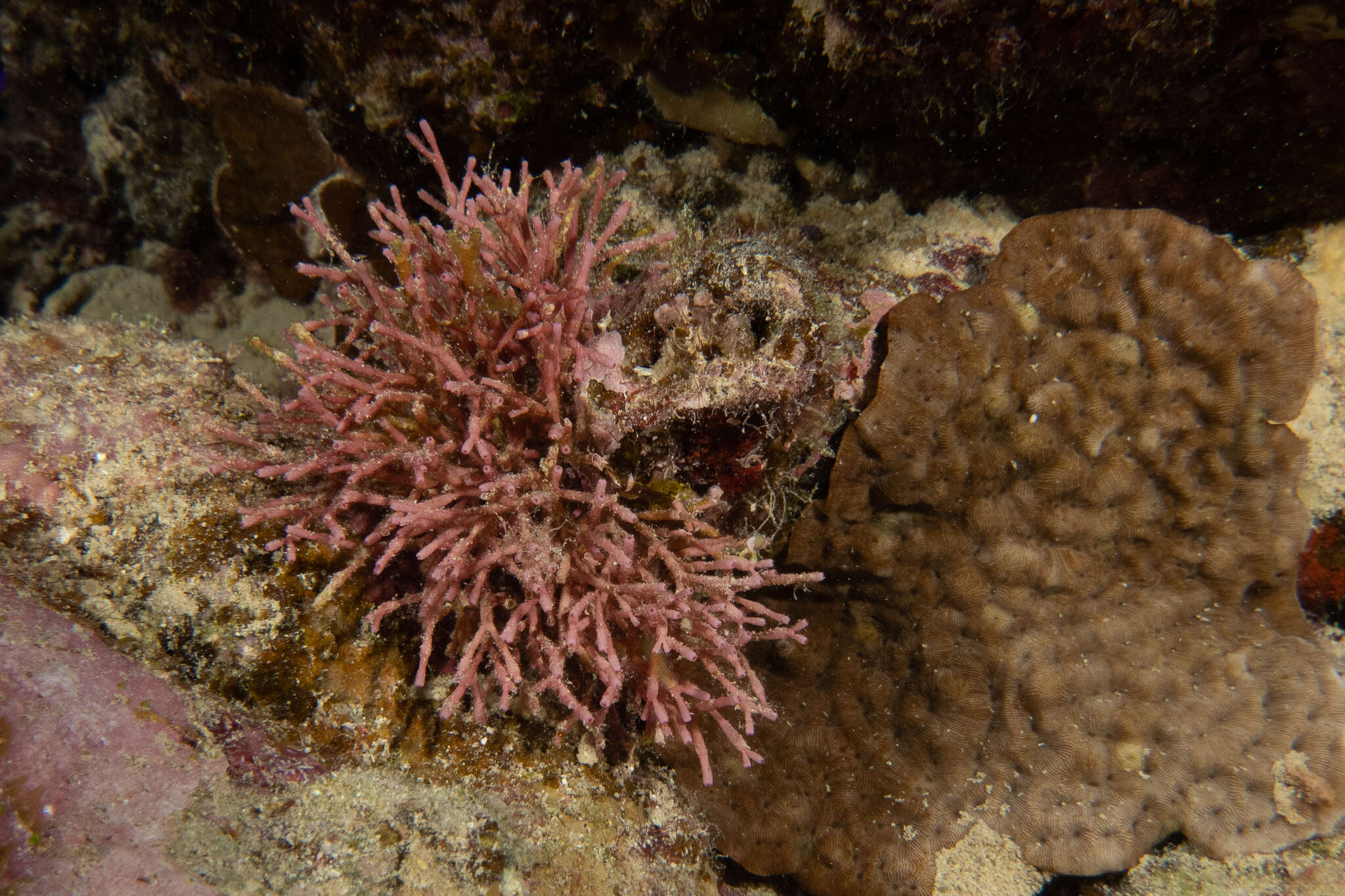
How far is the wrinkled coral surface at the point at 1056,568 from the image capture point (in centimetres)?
250

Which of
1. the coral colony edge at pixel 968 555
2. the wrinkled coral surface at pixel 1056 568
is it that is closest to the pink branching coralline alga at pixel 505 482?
the coral colony edge at pixel 968 555

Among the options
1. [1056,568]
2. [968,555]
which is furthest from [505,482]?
[1056,568]

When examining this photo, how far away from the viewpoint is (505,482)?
6.63 ft

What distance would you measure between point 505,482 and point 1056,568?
7.17 feet

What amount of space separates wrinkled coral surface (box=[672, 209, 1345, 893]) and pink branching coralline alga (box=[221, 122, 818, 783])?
59cm

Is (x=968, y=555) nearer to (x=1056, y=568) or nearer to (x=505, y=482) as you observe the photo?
(x=1056, y=568)

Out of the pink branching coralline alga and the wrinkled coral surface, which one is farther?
the wrinkled coral surface

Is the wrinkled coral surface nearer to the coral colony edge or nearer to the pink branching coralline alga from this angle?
the coral colony edge

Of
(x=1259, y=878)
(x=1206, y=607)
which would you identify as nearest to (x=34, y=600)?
(x=1206, y=607)

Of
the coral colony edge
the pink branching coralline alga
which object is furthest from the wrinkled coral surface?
the pink branching coralline alga

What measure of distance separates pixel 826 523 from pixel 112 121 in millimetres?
5702

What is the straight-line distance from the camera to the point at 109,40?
14.2ft

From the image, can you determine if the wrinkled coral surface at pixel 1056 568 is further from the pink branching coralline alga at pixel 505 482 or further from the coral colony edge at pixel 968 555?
the pink branching coralline alga at pixel 505 482

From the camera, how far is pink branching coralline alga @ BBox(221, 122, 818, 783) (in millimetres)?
2047
